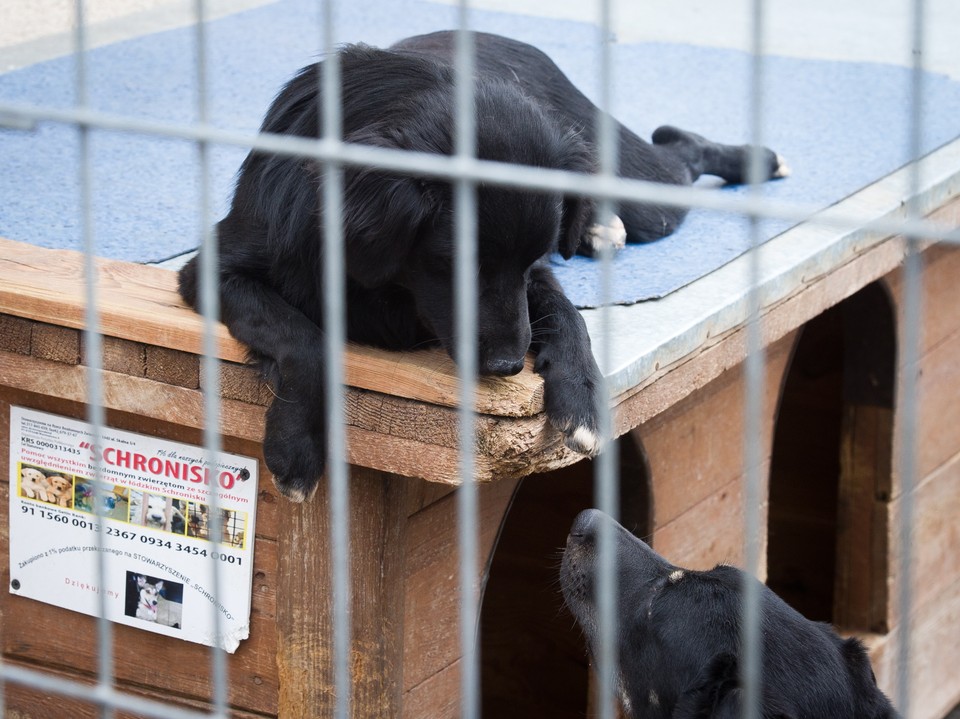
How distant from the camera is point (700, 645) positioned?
7.00 feet

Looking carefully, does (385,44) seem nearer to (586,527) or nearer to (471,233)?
(586,527)

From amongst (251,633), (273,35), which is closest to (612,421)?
(251,633)

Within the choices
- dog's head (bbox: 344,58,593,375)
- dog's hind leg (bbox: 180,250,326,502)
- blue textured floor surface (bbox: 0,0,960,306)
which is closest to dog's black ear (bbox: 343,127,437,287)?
dog's head (bbox: 344,58,593,375)

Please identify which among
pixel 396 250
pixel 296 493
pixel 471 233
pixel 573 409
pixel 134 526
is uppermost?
pixel 471 233

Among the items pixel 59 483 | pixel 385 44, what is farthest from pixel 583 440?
pixel 385 44

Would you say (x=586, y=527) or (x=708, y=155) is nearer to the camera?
(x=586, y=527)

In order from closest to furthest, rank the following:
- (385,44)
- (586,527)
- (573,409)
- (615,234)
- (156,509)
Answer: (573,409), (586,527), (156,509), (615,234), (385,44)

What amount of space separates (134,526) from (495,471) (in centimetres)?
81

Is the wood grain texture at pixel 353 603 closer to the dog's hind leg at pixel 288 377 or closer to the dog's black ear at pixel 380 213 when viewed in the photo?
the dog's hind leg at pixel 288 377

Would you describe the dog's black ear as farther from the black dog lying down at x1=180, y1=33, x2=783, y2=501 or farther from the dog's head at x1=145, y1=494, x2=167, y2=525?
the dog's head at x1=145, y1=494, x2=167, y2=525

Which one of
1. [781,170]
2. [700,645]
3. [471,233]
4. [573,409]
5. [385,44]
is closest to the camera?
[471,233]

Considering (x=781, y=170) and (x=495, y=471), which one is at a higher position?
(x=781, y=170)

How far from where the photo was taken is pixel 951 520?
12.4ft

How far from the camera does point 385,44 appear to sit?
4195 mm
